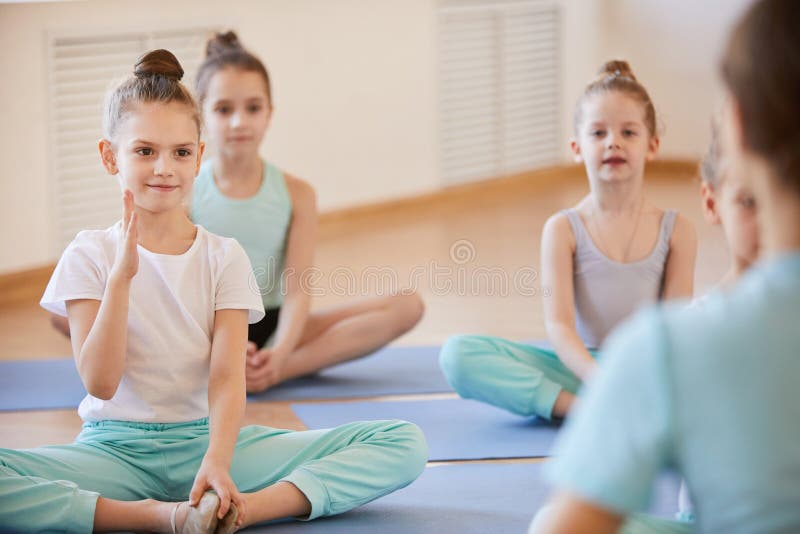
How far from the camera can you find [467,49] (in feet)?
16.8

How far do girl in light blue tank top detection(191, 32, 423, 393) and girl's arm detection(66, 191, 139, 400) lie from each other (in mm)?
905

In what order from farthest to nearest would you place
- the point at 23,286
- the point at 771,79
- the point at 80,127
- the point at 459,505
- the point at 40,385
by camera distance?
the point at 80,127 < the point at 23,286 < the point at 40,385 < the point at 459,505 < the point at 771,79

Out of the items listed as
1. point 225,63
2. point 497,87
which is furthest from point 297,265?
point 497,87

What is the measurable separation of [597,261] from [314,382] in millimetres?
760

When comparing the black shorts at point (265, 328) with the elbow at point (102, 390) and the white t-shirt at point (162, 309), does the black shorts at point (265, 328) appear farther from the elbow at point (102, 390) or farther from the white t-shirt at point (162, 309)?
the elbow at point (102, 390)

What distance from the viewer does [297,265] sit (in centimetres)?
258

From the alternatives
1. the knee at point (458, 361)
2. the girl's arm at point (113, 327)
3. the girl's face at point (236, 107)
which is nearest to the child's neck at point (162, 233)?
the girl's arm at point (113, 327)

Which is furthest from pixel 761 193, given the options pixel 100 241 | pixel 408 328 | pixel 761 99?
pixel 408 328

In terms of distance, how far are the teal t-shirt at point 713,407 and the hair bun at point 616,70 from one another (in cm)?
148

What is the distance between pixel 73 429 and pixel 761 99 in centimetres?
173

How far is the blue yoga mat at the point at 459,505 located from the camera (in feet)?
5.46

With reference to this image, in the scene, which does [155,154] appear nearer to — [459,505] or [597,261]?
[459,505]

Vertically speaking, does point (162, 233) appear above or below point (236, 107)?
below

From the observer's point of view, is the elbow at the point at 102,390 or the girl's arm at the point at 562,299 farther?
the girl's arm at the point at 562,299
